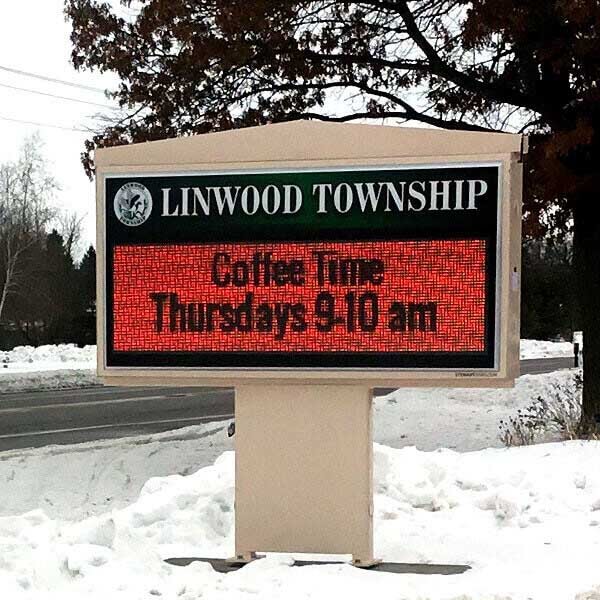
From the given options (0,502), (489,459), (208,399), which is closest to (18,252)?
(208,399)

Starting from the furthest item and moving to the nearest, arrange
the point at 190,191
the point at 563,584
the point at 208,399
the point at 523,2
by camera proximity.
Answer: the point at 208,399, the point at 523,2, the point at 190,191, the point at 563,584

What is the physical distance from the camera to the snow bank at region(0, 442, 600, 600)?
523 centimetres

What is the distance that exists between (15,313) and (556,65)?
34630 millimetres

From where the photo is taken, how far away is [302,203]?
603 centimetres

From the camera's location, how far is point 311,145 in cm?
608

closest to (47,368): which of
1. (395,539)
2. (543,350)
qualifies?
(395,539)

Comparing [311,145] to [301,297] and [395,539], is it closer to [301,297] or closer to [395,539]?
[301,297]

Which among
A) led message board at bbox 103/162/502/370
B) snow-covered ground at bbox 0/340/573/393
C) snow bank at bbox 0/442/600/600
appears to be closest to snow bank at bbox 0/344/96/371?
snow-covered ground at bbox 0/340/573/393

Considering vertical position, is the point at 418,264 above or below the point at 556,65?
below

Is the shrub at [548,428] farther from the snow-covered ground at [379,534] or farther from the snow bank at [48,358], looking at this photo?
the snow bank at [48,358]

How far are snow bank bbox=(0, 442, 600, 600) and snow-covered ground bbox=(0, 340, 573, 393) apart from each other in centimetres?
1610

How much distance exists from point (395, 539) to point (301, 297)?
5.98ft

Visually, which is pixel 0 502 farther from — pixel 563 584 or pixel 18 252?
pixel 18 252

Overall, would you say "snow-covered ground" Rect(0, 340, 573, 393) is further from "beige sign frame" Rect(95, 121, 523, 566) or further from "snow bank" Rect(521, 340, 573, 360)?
"snow bank" Rect(521, 340, 573, 360)
